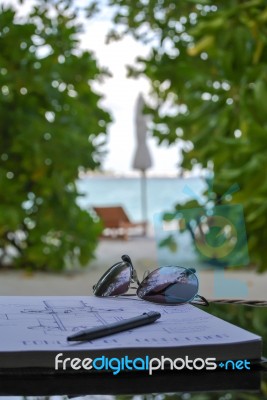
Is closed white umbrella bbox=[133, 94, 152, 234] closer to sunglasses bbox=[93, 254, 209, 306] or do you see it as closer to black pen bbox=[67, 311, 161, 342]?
sunglasses bbox=[93, 254, 209, 306]

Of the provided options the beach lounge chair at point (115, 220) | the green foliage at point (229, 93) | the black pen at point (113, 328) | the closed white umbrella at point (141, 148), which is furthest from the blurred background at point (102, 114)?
the closed white umbrella at point (141, 148)

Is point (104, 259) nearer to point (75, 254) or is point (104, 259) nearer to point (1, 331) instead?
point (75, 254)

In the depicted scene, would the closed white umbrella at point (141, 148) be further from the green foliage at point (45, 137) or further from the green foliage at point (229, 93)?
the green foliage at point (229, 93)

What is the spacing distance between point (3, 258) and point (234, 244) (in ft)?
11.0

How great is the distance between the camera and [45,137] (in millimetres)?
3674

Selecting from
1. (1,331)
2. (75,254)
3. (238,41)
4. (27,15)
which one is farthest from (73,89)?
(1,331)

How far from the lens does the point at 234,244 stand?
2.58 ft

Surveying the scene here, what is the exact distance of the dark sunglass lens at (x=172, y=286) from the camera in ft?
2.08

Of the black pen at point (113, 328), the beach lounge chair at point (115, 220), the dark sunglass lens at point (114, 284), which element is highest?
the black pen at point (113, 328)

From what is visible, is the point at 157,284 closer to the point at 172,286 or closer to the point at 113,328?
the point at 172,286

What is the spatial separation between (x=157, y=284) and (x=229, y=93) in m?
1.92

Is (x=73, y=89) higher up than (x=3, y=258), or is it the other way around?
(x=73, y=89)


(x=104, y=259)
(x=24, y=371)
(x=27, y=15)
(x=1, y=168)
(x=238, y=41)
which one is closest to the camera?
(x=24, y=371)

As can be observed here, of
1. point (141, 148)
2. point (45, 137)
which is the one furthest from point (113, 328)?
point (141, 148)
